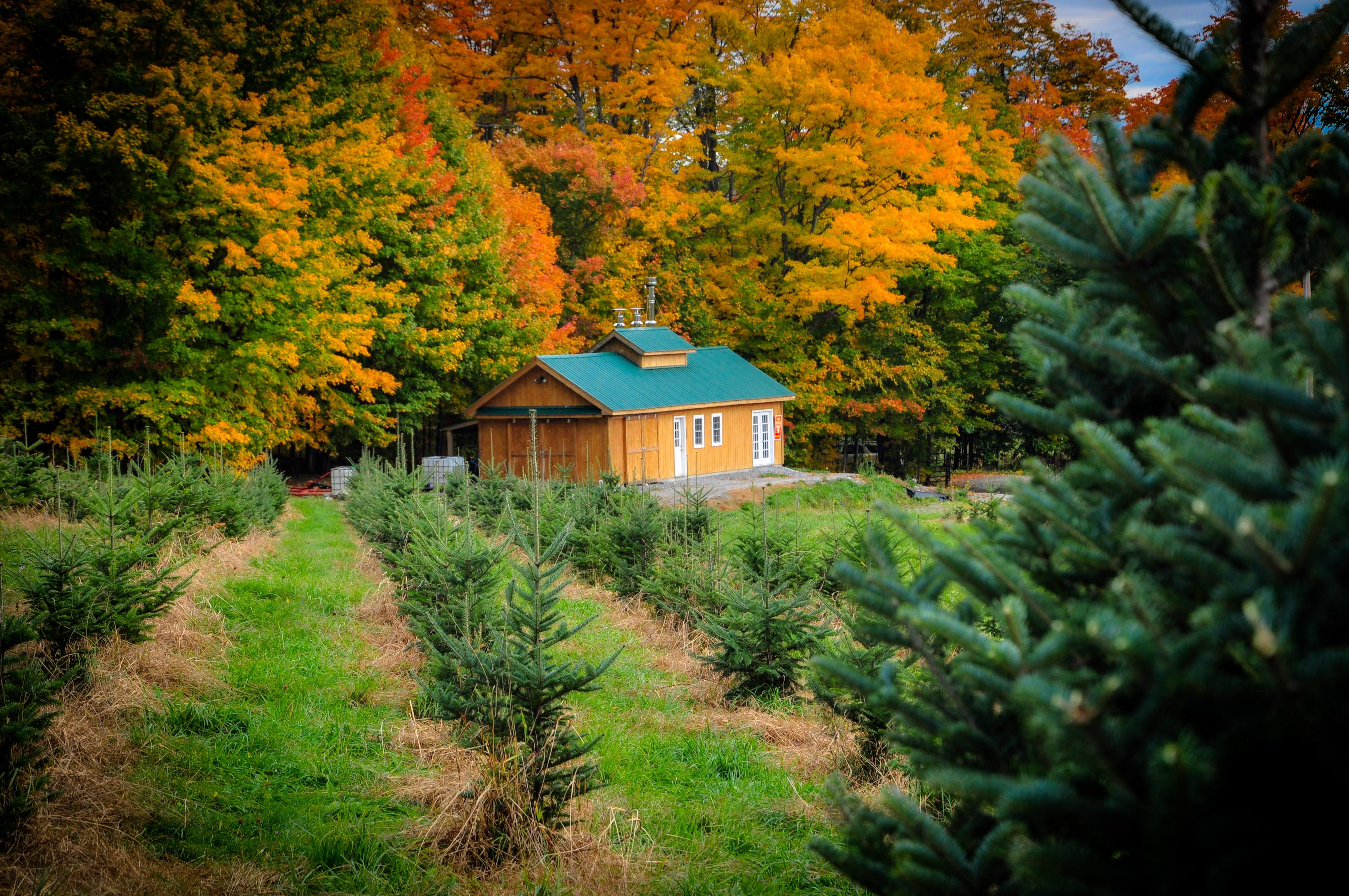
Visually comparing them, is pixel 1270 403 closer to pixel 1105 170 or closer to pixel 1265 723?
pixel 1265 723

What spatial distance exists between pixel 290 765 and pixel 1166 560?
6.26 m

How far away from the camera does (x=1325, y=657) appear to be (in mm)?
1365

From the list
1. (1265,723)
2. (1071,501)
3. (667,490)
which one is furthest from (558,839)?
(667,490)

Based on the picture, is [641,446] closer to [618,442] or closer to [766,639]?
[618,442]

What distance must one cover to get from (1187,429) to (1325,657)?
42cm

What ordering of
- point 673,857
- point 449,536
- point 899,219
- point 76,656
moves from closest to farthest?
point 673,857 < point 76,656 < point 449,536 < point 899,219

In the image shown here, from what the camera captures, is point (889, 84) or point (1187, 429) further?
point (889, 84)

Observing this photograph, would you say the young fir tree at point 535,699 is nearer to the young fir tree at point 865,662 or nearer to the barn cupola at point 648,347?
the young fir tree at point 865,662

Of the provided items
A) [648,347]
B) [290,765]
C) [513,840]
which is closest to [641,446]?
[648,347]

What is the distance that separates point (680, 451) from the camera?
94.1 feet

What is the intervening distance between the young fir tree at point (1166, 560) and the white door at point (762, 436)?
28.3 meters

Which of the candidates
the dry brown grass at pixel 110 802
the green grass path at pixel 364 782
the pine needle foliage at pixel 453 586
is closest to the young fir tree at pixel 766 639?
the green grass path at pixel 364 782

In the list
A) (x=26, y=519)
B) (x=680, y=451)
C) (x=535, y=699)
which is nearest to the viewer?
(x=535, y=699)

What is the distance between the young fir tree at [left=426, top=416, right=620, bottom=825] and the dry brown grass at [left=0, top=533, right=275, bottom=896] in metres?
1.44
